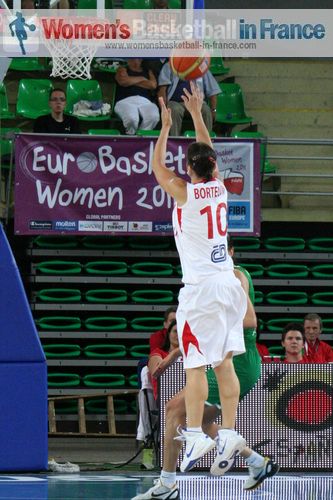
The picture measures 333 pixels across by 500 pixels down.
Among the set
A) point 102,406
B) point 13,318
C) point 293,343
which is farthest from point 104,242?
point 13,318

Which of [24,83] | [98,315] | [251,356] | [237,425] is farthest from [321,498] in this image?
[24,83]

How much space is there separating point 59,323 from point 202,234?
8.07m

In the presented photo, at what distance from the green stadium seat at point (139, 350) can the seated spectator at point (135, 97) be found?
2.81 metres

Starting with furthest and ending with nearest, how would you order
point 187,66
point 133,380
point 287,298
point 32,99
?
1. point 32,99
2. point 287,298
3. point 133,380
4. point 187,66

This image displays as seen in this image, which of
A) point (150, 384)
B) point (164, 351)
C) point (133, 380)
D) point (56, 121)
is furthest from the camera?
point (133, 380)

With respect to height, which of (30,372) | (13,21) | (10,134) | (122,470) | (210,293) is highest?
(13,21)

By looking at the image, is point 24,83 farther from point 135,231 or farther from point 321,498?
point 321,498

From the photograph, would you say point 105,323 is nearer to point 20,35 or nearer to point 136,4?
point 20,35

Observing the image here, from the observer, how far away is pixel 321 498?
8.38 metres

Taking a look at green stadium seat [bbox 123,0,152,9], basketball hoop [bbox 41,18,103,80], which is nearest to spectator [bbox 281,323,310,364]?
basketball hoop [bbox 41,18,103,80]

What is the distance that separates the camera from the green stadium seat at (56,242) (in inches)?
627

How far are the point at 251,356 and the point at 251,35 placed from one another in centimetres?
1036

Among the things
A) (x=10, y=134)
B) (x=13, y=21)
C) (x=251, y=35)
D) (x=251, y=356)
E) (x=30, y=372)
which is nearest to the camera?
(x=251, y=356)

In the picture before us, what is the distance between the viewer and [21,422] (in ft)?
34.1
